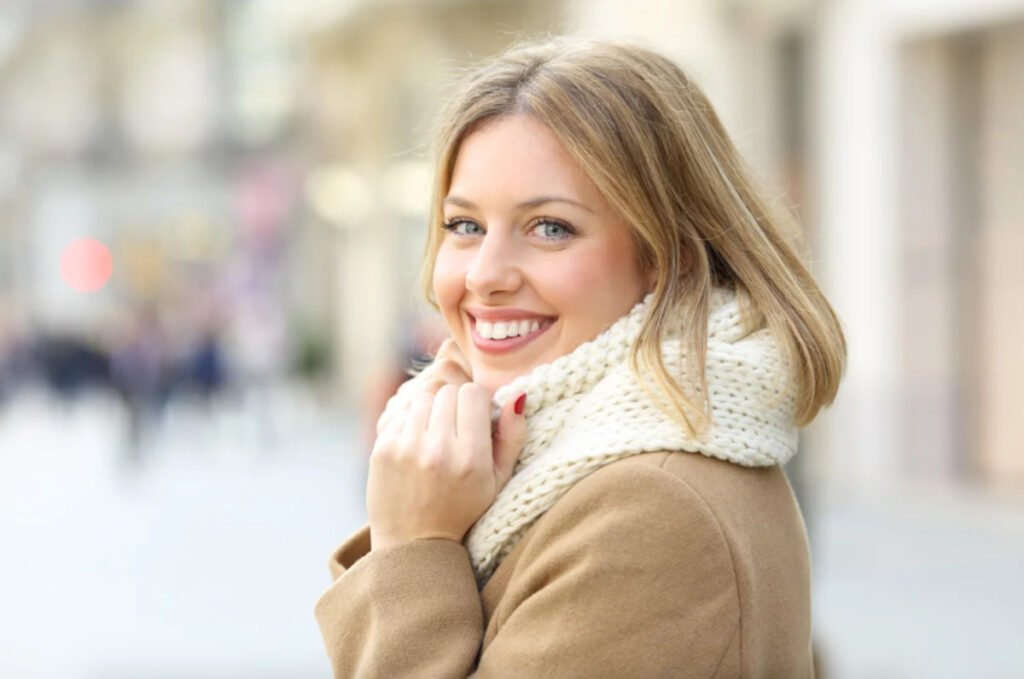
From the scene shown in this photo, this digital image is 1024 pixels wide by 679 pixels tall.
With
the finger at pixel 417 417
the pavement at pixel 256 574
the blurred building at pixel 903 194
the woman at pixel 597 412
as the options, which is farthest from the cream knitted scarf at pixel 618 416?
the blurred building at pixel 903 194

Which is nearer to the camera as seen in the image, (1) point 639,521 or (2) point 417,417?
(1) point 639,521

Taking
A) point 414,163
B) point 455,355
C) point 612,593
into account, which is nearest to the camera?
point 612,593

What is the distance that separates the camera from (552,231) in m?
2.04

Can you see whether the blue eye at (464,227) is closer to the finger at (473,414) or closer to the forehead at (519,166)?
the forehead at (519,166)

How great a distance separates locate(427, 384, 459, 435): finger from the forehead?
294 mm

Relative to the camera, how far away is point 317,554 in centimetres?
964

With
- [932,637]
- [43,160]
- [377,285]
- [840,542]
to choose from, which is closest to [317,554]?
[840,542]

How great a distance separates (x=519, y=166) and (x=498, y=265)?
15cm

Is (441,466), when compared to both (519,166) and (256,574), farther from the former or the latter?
(256,574)

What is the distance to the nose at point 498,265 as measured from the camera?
2043 millimetres

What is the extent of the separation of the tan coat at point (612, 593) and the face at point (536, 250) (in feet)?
0.94

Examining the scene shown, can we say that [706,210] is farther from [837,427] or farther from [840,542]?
[837,427]

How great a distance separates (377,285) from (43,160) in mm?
25542

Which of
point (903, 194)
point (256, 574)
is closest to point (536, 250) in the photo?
point (256, 574)
